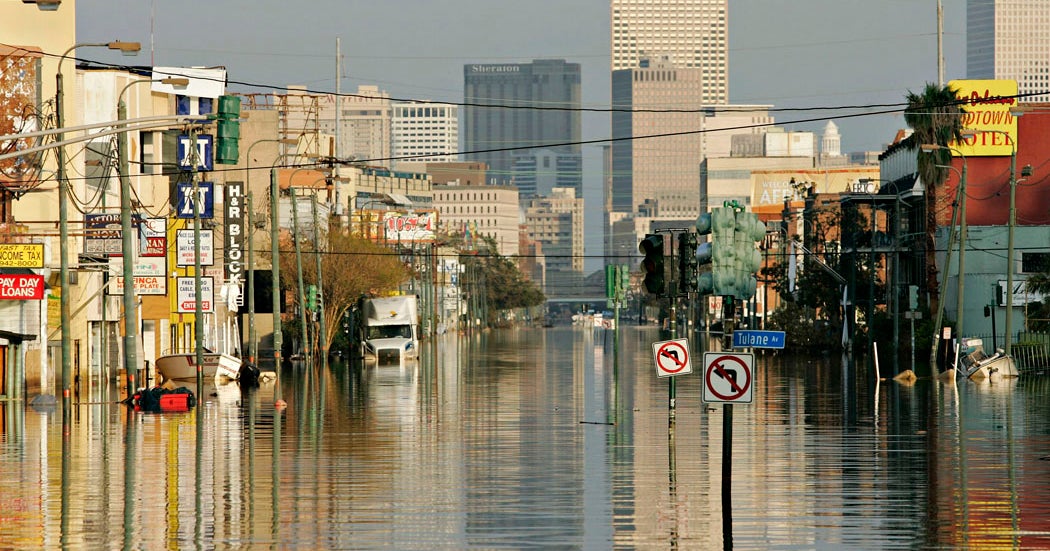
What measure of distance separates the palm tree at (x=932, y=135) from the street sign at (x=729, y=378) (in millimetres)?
58401

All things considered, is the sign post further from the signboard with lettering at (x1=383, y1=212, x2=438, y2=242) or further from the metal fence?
the signboard with lettering at (x1=383, y1=212, x2=438, y2=242)

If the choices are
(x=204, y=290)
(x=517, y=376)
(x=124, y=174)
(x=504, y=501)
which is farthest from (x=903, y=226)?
(x=504, y=501)

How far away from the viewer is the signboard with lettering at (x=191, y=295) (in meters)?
57.4

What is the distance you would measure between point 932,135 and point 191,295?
39321mm

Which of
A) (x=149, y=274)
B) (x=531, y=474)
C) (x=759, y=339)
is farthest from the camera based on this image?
(x=149, y=274)

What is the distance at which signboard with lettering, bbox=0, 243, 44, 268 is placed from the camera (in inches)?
1842

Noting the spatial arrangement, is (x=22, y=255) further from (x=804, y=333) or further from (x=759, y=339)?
(x=804, y=333)

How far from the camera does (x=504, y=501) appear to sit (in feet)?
70.5

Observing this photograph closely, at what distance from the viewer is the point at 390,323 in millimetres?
89562

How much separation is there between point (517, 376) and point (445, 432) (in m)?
29.5

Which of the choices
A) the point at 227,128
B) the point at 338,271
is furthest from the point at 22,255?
the point at 338,271

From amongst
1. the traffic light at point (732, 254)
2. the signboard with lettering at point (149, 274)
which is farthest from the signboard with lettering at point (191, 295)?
the traffic light at point (732, 254)

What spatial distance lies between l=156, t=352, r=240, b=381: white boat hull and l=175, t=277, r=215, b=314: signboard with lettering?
2600 mm

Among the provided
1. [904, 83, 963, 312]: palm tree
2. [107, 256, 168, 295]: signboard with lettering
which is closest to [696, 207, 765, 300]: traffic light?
[107, 256, 168, 295]: signboard with lettering
